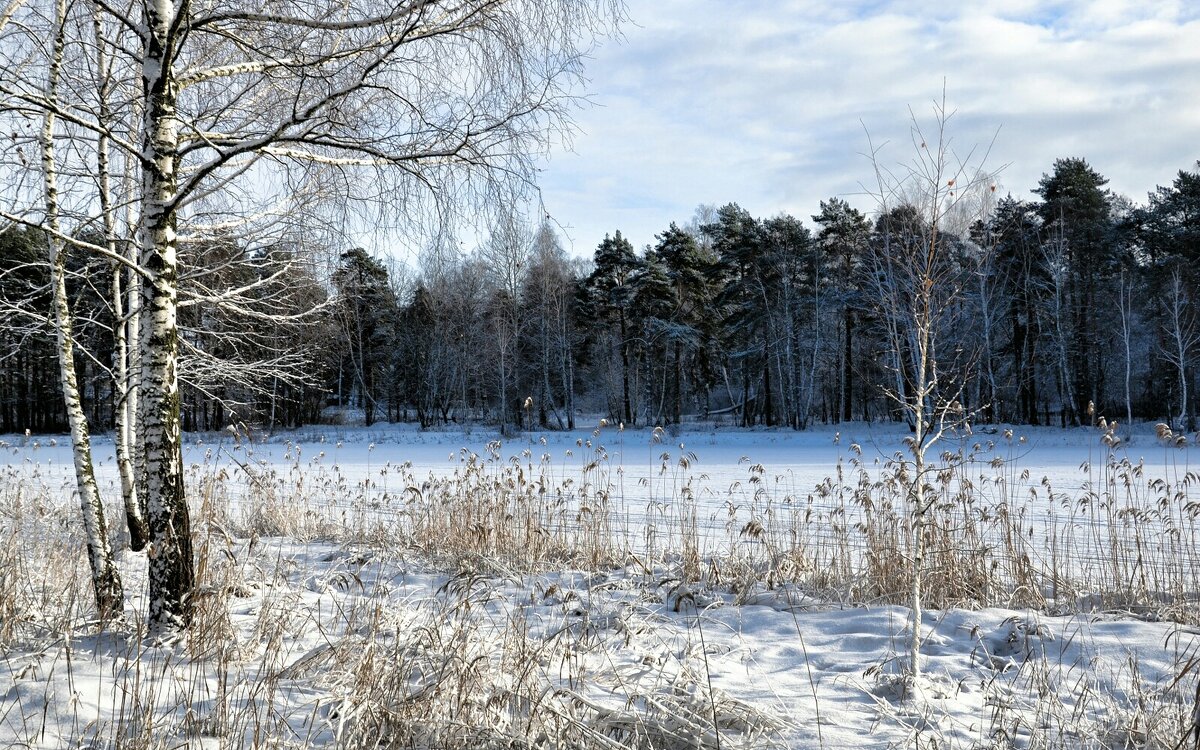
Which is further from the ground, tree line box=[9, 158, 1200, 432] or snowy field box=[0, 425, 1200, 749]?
tree line box=[9, 158, 1200, 432]

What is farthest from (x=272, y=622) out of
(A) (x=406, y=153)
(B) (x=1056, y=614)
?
(B) (x=1056, y=614)

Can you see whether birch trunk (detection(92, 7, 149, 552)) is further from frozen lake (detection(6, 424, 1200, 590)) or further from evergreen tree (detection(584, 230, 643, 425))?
evergreen tree (detection(584, 230, 643, 425))

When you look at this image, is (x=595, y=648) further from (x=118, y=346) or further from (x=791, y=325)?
(x=791, y=325)

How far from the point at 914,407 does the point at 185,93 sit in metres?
4.63

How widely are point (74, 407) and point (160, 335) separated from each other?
Answer: 3.56ft

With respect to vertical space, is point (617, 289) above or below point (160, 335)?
above

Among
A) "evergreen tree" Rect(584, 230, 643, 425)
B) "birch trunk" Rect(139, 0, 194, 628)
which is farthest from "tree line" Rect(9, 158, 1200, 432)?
"birch trunk" Rect(139, 0, 194, 628)

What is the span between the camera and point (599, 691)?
314cm

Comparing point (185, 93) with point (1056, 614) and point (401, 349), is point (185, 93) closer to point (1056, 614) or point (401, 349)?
point (1056, 614)

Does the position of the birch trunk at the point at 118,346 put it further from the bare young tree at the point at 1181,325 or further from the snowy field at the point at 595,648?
the bare young tree at the point at 1181,325

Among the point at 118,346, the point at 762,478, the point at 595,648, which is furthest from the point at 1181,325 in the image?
the point at 118,346

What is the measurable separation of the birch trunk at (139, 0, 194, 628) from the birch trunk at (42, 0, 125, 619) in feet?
2.04

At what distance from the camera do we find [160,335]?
10.9ft

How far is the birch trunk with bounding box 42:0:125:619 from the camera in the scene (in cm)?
378
